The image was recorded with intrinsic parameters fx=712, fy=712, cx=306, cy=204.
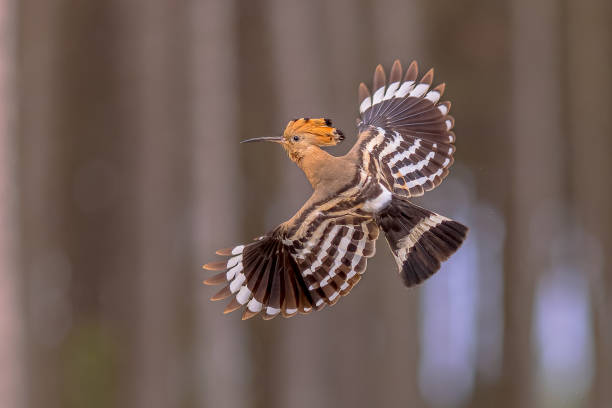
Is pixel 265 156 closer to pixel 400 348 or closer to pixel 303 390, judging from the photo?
pixel 400 348

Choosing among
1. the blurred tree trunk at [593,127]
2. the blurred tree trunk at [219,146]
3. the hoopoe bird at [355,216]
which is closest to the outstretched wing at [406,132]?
the hoopoe bird at [355,216]

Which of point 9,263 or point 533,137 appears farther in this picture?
point 9,263

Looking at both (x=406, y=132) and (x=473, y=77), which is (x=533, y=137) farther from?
(x=406, y=132)

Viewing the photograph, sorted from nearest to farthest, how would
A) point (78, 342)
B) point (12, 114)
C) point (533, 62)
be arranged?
1. point (533, 62)
2. point (78, 342)
3. point (12, 114)

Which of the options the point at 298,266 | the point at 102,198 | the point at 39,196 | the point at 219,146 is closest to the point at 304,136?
the point at 298,266

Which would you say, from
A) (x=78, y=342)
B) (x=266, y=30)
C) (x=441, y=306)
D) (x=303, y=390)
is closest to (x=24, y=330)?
(x=78, y=342)

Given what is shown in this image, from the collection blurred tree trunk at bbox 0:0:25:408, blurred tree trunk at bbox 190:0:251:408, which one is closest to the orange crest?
blurred tree trunk at bbox 190:0:251:408
